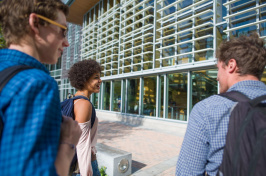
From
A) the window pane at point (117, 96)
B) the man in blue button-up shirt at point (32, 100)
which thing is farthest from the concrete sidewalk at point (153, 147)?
the man in blue button-up shirt at point (32, 100)

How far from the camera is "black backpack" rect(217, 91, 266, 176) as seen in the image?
93cm

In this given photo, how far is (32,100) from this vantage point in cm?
66

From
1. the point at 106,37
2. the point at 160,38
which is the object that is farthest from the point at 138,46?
the point at 106,37

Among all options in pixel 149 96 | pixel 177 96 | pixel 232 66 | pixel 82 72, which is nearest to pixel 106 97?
pixel 149 96

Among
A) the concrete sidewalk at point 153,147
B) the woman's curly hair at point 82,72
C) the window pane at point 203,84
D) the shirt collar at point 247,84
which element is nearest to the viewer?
the shirt collar at point 247,84

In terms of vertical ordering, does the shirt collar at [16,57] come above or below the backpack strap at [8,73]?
above

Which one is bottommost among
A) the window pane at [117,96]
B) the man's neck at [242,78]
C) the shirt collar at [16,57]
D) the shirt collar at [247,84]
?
the window pane at [117,96]

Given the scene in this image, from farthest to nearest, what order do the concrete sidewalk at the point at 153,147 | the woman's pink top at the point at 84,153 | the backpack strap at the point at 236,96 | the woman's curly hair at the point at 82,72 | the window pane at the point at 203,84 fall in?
the window pane at the point at 203,84, the concrete sidewalk at the point at 153,147, the woman's curly hair at the point at 82,72, the woman's pink top at the point at 84,153, the backpack strap at the point at 236,96

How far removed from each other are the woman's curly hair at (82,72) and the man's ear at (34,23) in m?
1.52

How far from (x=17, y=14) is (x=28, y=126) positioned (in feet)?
1.73

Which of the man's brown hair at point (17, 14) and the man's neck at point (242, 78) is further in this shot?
the man's neck at point (242, 78)

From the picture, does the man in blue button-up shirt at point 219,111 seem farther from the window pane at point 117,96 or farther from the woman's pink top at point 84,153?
the window pane at point 117,96

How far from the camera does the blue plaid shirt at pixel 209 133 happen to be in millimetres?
1190

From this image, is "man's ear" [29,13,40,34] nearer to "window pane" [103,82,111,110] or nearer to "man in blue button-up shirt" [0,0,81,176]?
"man in blue button-up shirt" [0,0,81,176]
